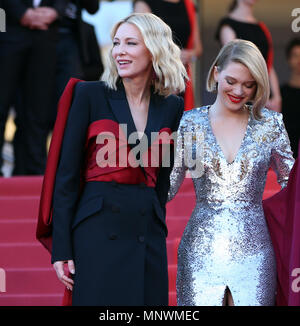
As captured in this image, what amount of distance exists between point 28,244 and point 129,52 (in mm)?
2673

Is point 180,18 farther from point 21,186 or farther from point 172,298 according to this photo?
point 172,298

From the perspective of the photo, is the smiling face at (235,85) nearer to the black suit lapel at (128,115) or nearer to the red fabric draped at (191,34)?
the black suit lapel at (128,115)

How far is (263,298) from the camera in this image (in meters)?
4.59

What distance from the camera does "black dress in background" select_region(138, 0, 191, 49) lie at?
25.7 ft

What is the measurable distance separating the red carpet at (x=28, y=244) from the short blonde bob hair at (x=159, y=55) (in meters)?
1.64

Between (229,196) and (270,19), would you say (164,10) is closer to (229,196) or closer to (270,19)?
(270,19)

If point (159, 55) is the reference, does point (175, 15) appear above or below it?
above

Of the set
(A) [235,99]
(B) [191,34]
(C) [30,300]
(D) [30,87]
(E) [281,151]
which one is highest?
(B) [191,34]

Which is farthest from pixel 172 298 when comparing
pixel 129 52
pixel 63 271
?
pixel 129 52

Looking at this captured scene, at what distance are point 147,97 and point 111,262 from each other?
2.53 feet

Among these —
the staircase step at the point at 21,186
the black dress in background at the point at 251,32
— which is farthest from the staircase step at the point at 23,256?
the black dress in background at the point at 251,32

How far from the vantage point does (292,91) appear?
9.14 metres

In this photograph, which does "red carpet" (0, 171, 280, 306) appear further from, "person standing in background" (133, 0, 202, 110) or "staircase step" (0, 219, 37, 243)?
"person standing in background" (133, 0, 202, 110)
